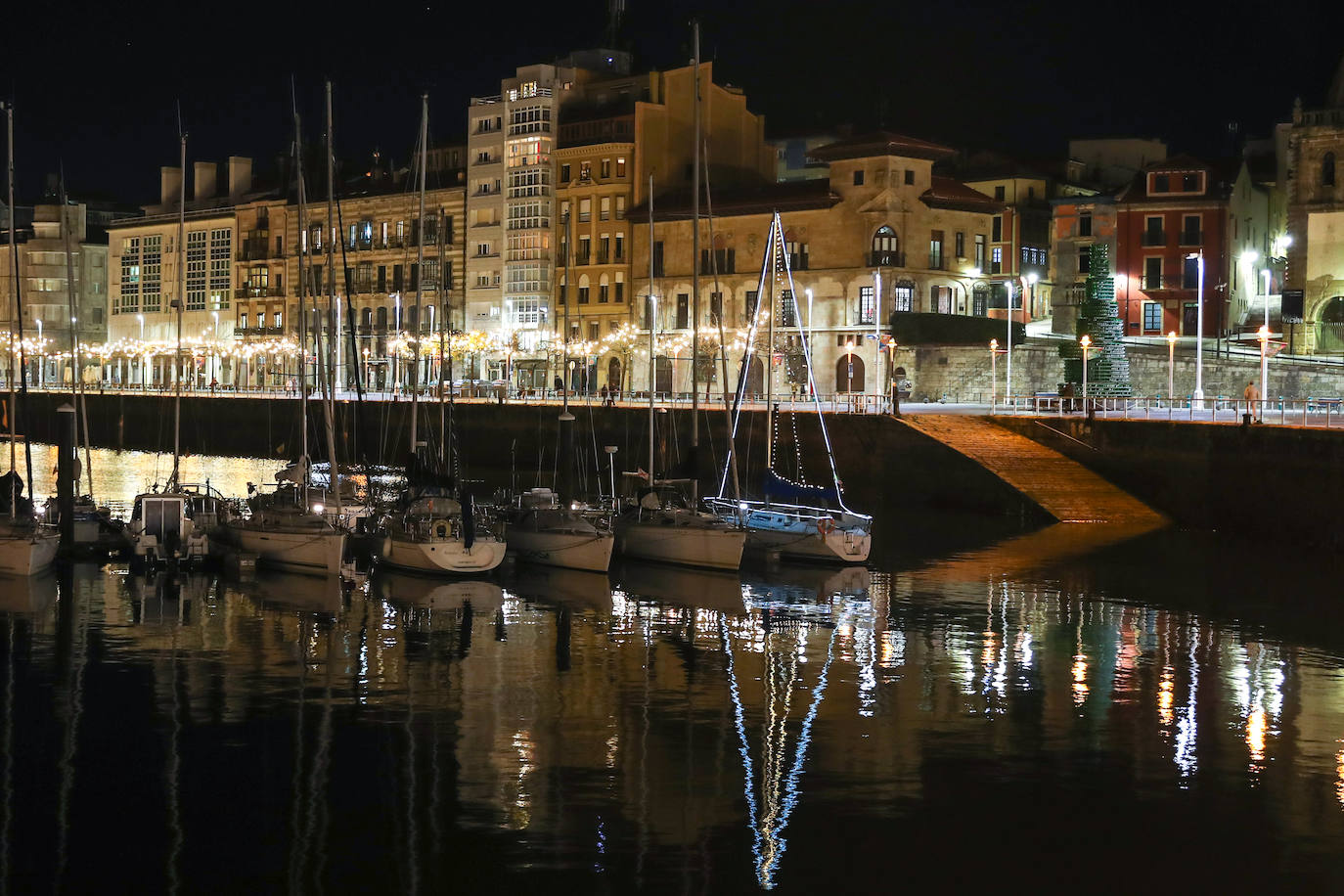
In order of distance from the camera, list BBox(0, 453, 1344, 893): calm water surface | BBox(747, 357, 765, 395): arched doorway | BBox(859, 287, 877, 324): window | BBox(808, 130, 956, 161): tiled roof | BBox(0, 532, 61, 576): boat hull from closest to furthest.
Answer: BBox(0, 453, 1344, 893): calm water surface
BBox(0, 532, 61, 576): boat hull
BBox(808, 130, 956, 161): tiled roof
BBox(859, 287, 877, 324): window
BBox(747, 357, 765, 395): arched doorway

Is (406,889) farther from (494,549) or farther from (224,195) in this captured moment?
(224,195)

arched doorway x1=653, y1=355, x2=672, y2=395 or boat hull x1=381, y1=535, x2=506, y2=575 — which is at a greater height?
arched doorway x1=653, y1=355, x2=672, y2=395

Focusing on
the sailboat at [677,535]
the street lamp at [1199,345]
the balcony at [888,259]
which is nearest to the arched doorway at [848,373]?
the balcony at [888,259]

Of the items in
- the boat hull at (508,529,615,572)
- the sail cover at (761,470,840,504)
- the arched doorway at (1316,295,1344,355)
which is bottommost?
the boat hull at (508,529,615,572)

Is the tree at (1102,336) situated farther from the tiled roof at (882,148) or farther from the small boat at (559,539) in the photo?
the small boat at (559,539)

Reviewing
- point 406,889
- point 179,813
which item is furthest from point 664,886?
point 179,813

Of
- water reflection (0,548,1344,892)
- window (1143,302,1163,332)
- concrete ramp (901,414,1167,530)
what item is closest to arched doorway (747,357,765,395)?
window (1143,302,1163,332)

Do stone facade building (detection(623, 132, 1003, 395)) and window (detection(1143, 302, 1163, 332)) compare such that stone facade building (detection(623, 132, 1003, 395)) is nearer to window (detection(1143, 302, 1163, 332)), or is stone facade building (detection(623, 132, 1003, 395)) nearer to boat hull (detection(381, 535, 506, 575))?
window (detection(1143, 302, 1163, 332))

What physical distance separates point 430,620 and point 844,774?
49.7 feet

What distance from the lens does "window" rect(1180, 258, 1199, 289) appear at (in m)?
93.3

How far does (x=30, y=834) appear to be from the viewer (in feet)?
70.4

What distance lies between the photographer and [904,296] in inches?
3600

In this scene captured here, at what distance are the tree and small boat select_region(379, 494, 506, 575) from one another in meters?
36.2

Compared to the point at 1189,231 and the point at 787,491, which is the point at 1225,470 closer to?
the point at 787,491
